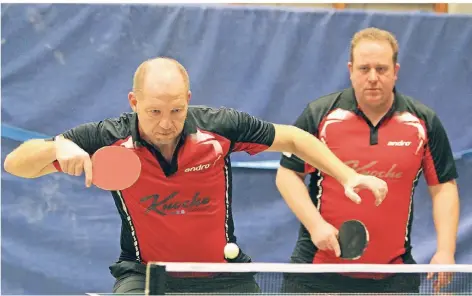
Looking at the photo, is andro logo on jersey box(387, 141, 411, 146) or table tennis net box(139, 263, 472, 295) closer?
table tennis net box(139, 263, 472, 295)

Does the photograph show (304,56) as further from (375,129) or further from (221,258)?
(221,258)

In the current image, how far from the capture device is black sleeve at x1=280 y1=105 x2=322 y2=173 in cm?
404

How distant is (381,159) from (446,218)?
0.48 metres

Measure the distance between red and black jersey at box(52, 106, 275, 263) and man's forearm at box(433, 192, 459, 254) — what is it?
3.80ft

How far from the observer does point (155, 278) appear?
2572 millimetres

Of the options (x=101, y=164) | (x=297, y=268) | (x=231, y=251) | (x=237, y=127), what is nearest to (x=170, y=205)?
(x=231, y=251)

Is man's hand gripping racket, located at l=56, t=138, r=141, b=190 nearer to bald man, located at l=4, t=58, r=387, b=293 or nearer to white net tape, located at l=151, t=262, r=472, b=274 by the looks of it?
bald man, located at l=4, t=58, r=387, b=293

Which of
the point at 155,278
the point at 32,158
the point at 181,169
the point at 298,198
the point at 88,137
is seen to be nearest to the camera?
the point at 155,278

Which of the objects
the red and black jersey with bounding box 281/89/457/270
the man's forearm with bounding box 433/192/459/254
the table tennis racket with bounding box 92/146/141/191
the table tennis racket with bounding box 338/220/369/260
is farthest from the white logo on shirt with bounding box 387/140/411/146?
the table tennis racket with bounding box 92/146/141/191

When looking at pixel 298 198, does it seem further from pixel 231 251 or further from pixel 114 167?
pixel 114 167

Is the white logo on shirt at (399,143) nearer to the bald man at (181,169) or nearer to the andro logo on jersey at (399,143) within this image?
the andro logo on jersey at (399,143)

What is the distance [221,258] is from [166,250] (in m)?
0.27

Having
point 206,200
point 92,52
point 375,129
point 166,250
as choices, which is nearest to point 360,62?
point 375,129

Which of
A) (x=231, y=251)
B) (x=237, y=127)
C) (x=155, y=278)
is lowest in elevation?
(x=155, y=278)
